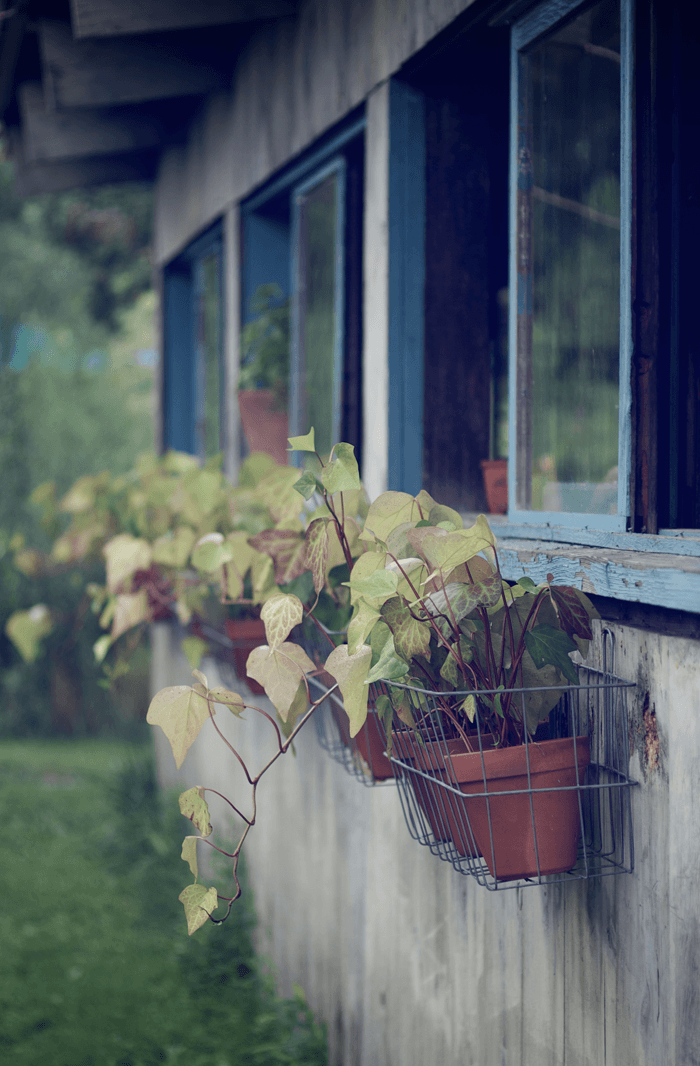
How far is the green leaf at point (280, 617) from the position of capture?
154cm

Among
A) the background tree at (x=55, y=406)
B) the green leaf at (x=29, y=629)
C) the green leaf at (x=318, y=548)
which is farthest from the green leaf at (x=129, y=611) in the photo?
the background tree at (x=55, y=406)

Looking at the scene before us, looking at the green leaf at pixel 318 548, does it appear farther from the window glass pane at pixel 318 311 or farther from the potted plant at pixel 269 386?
the potted plant at pixel 269 386

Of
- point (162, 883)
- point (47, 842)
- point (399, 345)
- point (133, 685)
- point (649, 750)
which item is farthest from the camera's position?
point (133, 685)

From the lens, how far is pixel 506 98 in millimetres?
2426

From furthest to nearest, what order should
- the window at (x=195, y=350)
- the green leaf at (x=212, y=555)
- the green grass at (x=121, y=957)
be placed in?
the window at (x=195, y=350), the green grass at (x=121, y=957), the green leaf at (x=212, y=555)

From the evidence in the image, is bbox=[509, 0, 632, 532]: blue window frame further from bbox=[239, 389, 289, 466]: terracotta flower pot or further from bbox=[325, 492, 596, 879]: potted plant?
bbox=[239, 389, 289, 466]: terracotta flower pot

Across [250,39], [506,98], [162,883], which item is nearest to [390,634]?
[506,98]

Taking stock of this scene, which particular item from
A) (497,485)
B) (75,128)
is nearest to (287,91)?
(497,485)

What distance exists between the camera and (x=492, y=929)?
6.29ft

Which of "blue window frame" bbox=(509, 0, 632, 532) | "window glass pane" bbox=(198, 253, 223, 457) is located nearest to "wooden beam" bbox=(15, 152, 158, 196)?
"window glass pane" bbox=(198, 253, 223, 457)

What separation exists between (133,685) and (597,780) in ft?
23.4

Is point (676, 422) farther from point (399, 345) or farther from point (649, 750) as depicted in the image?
→ point (399, 345)

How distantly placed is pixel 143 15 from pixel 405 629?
2.79m

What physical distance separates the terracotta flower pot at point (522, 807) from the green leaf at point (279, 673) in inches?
10.2
